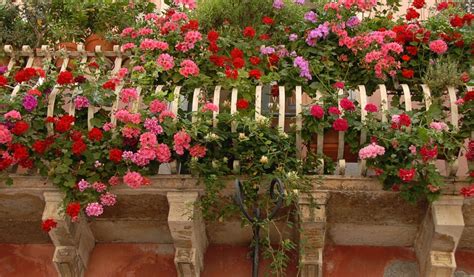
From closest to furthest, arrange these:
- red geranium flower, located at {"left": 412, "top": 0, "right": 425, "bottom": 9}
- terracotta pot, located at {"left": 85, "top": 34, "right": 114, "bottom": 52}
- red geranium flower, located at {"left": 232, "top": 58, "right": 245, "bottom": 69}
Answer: red geranium flower, located at {"left": 232, "top": 58, "right": 245, "bottom": 69} → red geranium flower, located at {"left": 412, "top": 0, "right": 425, "bottom": 9} → terracotta pot, located at {"left": 85, "top": 34, "right": 114, "bottom": 52}

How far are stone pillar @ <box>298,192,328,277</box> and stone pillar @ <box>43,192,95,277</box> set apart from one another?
158 centimetres

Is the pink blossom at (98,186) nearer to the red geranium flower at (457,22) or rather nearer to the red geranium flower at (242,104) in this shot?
the red geranium flower at (242,104)

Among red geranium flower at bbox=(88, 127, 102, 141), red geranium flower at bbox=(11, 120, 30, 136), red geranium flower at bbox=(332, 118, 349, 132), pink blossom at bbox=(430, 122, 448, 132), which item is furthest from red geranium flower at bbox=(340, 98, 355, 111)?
red geranium flower at bbox=(11, 120, 30, 136)

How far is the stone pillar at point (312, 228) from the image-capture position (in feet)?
15.7

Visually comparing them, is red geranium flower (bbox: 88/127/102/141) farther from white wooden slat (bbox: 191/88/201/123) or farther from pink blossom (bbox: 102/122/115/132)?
white wooden slat (bbox: 191/88/201/123)

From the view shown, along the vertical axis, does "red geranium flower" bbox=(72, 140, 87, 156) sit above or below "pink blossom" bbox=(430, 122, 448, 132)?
below

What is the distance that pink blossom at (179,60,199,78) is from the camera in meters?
5.32

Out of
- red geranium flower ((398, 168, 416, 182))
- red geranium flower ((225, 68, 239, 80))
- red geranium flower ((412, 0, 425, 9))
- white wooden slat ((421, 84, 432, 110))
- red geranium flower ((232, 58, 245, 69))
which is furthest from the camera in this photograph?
red geranium flower ((412, 0, 425, 9))

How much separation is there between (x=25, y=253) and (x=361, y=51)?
2.97 meters

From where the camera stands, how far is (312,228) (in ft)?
15.8

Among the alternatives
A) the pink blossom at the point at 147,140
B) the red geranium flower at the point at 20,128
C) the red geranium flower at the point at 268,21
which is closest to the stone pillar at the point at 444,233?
the pink blossom at the point at 147,140

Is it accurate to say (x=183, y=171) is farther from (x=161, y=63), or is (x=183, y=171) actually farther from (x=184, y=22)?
(x=184, y=22)

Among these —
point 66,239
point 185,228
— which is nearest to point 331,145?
point 185,228

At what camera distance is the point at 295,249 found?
513cm
